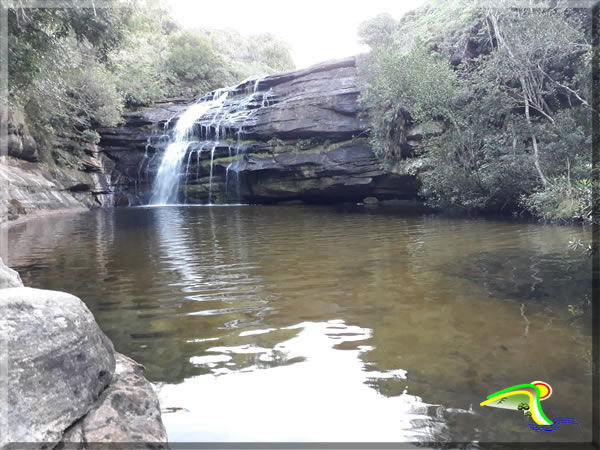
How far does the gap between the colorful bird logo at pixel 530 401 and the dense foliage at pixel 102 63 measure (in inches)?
365

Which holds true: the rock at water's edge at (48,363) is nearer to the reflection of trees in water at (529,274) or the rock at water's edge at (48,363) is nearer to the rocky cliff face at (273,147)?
the reflection of trees in water at (529,274)

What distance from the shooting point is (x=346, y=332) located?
3842 mm

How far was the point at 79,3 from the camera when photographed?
29.2 ft

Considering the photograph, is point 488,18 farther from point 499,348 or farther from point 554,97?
point 499,348

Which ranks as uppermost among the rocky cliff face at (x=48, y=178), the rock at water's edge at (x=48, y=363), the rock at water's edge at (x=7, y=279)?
the rocky cliff face at (x=48, y=178)

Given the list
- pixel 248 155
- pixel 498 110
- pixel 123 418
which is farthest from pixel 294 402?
pixel 248 155

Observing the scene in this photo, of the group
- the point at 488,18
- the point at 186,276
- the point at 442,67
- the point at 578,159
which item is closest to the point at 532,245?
the point at 578,159

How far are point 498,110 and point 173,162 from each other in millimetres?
17034

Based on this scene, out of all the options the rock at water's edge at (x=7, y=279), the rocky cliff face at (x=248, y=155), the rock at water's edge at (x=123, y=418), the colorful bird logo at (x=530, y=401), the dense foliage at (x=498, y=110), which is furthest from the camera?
the rocky cliff face at (x=248, y=155)

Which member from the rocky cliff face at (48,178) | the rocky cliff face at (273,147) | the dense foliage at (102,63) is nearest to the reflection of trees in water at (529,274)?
the dense foliage at (102,63)

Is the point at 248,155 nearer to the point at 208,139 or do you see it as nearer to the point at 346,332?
the point at 208,139

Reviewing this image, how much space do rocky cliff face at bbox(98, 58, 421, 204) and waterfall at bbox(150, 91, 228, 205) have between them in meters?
0.40

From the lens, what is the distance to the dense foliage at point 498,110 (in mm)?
11812

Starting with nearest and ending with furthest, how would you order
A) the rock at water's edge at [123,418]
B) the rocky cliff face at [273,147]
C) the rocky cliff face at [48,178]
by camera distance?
1. the rock at water's edge at [123,418]
2. the rocky cliff face at [48,178]
3. the rocky cliff face at [273,147]
